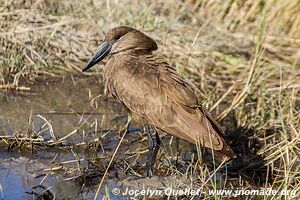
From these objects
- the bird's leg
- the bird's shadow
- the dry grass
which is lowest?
the bird's shadow

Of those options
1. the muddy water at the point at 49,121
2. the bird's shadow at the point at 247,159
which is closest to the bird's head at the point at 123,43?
the muddy water at the point at 49,121

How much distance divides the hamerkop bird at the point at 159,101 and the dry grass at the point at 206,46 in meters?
0.79

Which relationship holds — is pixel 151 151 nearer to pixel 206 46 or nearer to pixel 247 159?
pixel 247 159

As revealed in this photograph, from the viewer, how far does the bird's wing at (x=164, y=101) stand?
513 cm

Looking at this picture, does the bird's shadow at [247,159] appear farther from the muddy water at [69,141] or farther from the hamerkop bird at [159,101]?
the muddy water at [69,141]

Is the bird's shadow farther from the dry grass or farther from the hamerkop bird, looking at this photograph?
the hamerkop bird

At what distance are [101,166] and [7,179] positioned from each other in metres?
0.64

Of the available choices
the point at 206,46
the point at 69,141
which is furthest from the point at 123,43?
the point at 206,46

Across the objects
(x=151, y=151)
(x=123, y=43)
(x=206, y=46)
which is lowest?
(x=151, y=151)

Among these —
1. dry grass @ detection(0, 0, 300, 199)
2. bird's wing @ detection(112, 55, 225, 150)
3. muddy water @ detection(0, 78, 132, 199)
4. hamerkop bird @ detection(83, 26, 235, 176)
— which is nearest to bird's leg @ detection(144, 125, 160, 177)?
hamerkop bird @ detection(83, 26, 235, 176)

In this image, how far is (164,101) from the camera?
5266 millimetres

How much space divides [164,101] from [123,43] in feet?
2.32

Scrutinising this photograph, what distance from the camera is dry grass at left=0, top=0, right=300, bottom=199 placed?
6.30 meters

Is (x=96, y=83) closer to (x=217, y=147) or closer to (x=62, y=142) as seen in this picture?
(x=62, y=142)
